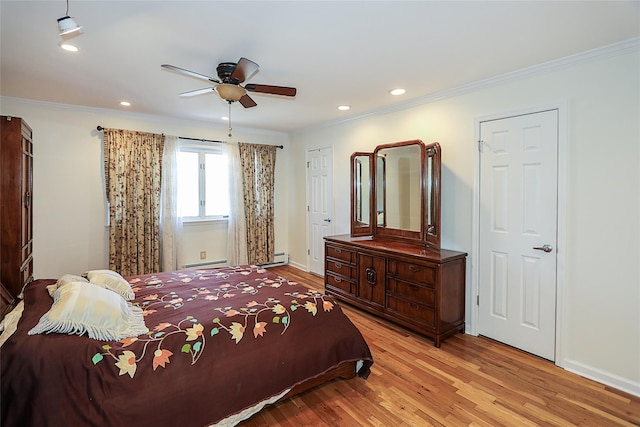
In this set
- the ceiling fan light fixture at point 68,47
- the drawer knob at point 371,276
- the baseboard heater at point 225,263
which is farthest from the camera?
the baseboard heater at point 225,263

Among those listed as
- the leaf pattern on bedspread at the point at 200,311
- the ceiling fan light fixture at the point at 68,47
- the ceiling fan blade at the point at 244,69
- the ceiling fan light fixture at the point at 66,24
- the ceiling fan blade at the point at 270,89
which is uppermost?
the ceiling fan light fixture at the point at 68,47

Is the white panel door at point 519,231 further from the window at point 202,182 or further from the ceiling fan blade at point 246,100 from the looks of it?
the window at point 202,182

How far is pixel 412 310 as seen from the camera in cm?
311

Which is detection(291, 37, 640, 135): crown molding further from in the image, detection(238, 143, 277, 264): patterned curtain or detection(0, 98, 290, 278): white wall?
detection(0, 98, 290, 278): white wall

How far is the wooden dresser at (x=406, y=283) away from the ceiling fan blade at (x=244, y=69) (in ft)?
6.92

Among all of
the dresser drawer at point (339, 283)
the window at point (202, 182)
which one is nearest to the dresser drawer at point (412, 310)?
the dresser drawer at point (339, 283)

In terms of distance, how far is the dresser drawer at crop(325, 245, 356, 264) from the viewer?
3758 mm

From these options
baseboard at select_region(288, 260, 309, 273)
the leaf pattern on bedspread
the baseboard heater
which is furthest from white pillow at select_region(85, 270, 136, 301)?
baseboard at select_region(288, 260, 309, 273)

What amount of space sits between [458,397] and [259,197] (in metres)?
4.19

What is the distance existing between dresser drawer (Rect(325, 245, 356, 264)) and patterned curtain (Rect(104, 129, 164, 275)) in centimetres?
247

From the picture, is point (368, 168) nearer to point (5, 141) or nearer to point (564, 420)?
point (564, 420)

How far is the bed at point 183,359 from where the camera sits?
1417 millimetres

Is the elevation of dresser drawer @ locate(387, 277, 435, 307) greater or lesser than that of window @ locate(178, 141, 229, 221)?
lesser

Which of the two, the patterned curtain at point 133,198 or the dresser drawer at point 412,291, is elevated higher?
the patterned curtain at point 133,198
